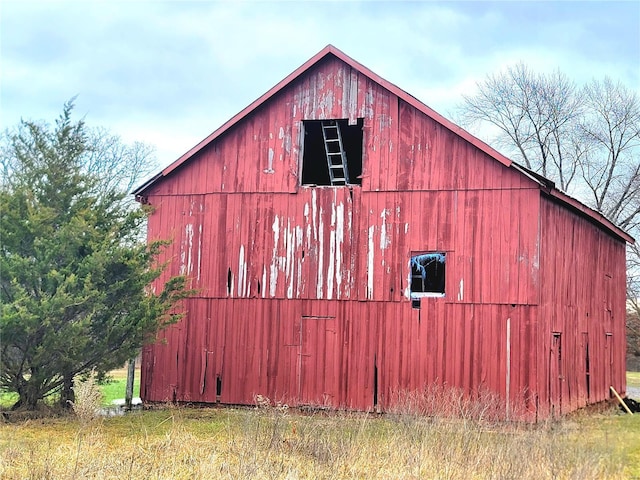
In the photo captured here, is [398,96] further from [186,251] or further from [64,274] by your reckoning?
[64,274]

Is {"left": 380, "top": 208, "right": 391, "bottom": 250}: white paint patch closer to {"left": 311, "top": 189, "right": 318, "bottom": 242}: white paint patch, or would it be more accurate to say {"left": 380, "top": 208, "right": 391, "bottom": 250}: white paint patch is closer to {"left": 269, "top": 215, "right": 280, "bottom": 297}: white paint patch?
{"left": 311, "top": 189, "right": 318, "bottom": 242}: white paint patch

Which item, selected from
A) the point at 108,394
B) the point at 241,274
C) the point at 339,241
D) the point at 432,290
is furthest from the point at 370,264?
the point at 108,394

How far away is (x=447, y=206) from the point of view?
18.3 metres

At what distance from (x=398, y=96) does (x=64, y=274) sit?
8613mm

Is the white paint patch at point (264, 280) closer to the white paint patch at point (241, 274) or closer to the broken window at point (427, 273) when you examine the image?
the white paint patch at point (241, 274)

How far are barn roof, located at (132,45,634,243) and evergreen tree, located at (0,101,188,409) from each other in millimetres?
3316

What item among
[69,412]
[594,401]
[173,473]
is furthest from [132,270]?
[594,401]

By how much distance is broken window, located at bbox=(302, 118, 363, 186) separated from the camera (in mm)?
19438

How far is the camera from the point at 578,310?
68.2 feet

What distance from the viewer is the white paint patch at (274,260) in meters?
19.3

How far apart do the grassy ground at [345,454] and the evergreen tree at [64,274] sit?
285 centimetres

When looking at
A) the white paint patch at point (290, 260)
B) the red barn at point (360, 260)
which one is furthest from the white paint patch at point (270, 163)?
the white paint patch at point (290, 260)

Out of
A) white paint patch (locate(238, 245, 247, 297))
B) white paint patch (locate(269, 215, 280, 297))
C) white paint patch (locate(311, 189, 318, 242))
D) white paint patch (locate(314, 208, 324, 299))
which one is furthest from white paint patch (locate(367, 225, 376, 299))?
white paint patch (locate(238, 245, 247, 297))

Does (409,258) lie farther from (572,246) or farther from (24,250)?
(24,250)
